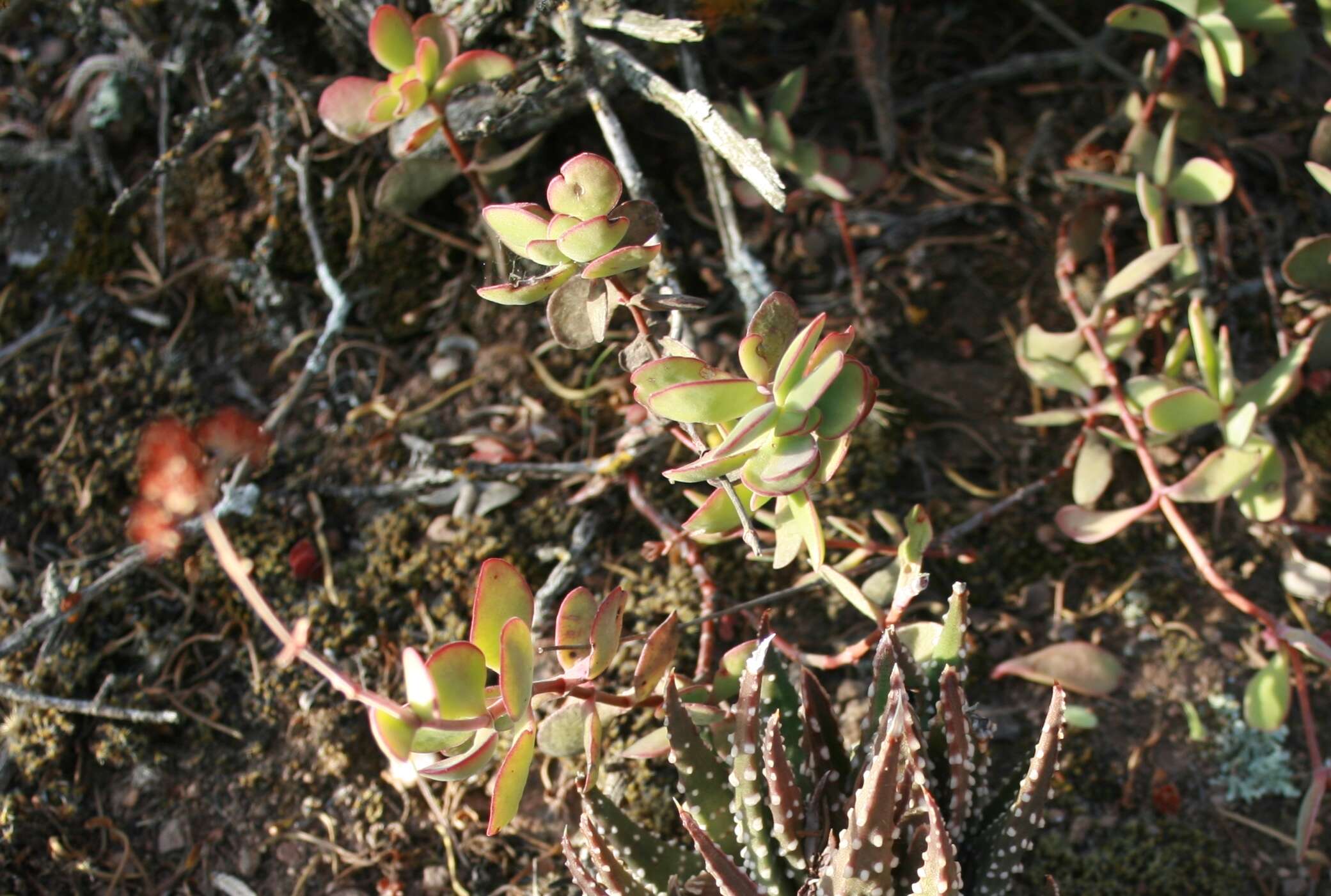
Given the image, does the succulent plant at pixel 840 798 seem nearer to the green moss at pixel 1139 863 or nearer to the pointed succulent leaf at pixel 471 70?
the green moss at pixel 1139 863

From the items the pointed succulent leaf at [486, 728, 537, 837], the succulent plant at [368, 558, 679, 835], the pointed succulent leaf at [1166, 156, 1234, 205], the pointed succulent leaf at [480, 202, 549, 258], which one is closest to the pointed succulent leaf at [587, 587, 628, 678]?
the succulent plant at [368, 558, 679, 835]

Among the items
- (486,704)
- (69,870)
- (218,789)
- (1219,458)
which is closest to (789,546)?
(486,704)

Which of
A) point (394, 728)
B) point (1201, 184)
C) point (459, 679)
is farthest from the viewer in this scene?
point (1201, 184)

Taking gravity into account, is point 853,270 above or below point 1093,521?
above

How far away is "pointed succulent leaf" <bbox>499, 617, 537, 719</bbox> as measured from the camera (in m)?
1.13

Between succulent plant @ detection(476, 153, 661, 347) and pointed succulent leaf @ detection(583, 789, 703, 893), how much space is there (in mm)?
617

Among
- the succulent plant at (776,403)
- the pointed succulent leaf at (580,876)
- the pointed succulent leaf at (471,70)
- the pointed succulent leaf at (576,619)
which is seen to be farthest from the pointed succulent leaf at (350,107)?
the pointed succulent leaf at (580,876)

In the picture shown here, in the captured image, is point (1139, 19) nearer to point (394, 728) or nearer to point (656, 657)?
point (656, 657)

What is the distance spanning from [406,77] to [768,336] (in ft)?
2.42

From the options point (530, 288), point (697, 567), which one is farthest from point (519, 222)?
point (697, 567)

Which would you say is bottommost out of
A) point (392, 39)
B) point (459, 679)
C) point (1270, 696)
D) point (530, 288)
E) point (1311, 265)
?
point (1270, 696)

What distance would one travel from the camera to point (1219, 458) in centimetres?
159

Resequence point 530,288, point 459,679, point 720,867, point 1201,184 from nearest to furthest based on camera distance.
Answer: point 459,679 → point 720,867 → point 530,288 → point 1201,184

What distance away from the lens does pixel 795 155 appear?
184cm
